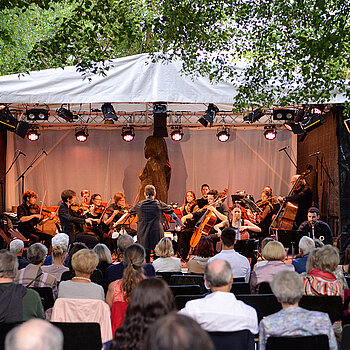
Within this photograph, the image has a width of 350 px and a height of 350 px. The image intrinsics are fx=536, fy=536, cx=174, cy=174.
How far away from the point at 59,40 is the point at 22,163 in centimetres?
968

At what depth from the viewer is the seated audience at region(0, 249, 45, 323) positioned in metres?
4.04

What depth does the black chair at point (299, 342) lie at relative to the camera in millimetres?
3242

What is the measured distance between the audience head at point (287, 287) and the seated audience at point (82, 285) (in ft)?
5.17

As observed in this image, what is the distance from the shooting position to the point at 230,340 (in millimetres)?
3221

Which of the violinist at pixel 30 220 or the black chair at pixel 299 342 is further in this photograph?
the violinist at pixel 30 220

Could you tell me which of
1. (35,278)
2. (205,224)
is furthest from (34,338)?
(205,224)

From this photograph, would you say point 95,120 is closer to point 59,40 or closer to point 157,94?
point 157,94

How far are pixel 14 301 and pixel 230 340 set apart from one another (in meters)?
1.76

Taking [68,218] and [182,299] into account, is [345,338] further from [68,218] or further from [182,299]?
[68,218]

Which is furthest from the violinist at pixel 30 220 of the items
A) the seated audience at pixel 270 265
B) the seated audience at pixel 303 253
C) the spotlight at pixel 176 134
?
the seated audience at pixel 270 265

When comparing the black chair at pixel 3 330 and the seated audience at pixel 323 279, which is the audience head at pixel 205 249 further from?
the black chair at pixel 3 330

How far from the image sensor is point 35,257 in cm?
543

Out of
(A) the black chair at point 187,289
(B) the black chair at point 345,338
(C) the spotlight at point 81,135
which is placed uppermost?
(C) the spotlight at point 81,135

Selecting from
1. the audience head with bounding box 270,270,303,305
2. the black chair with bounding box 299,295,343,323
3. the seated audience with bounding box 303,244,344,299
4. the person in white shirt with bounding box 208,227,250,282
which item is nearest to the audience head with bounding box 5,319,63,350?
the audience head with bounding box 270,270,303,305
